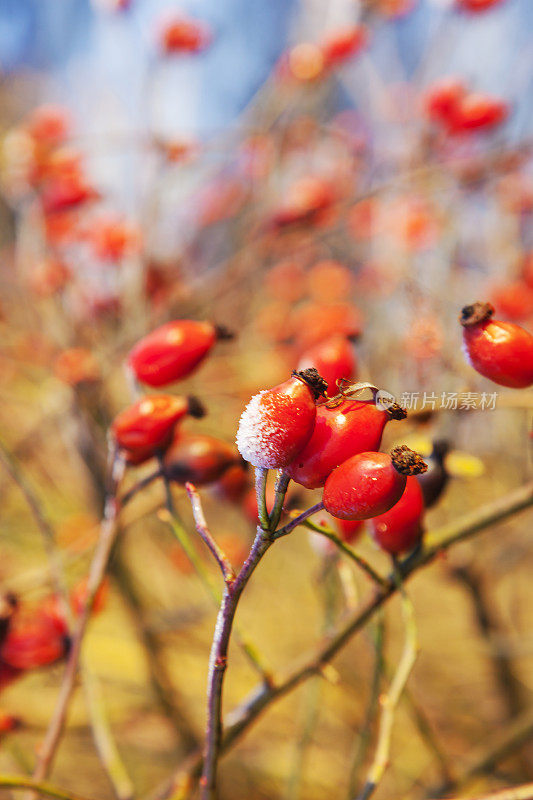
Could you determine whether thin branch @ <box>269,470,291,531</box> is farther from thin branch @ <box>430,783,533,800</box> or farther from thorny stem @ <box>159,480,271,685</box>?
thin branch @ <box>430,783,533,800</box>

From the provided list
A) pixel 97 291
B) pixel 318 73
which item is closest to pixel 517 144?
pixel 318 73

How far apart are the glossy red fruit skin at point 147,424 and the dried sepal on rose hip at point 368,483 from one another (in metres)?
0.33

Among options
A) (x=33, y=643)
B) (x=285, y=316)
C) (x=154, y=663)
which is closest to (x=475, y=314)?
(x=33, y=643)

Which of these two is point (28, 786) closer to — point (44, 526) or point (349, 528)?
point (44, 526)

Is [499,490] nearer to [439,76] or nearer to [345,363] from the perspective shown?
[439,76]

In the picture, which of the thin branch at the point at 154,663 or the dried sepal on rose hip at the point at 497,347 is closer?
the dried sepal on rose hip at the point at 497,347

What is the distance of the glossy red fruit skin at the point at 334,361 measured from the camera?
79 cm

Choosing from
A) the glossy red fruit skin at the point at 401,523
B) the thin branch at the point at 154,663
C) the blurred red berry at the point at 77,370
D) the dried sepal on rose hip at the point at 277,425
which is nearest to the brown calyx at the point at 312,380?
the dried sepal on rose hip at the point at 277,425

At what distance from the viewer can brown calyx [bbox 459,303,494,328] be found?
2.17 feet

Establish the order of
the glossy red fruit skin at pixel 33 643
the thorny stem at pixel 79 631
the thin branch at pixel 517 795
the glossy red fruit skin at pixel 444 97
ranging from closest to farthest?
the thin branch at pixel 517 795
the thorny stem at pixel 79 631
the glossy red fruit skin at pixel 33 643
the glossy red fruit skin at pixel 444 97

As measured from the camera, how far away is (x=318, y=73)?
Answer: 196 cm

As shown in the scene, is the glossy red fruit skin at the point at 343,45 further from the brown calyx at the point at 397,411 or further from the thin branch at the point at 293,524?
the thin branch at the point at 293,524

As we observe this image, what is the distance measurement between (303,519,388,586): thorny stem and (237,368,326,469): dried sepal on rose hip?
0.07 metres

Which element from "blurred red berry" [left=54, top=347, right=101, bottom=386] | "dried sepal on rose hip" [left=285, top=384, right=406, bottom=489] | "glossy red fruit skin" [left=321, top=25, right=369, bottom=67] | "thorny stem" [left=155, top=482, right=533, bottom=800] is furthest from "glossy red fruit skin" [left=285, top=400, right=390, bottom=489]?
"glossy red fruit skin" [left=321, top=25, right=369, bottom=67]
